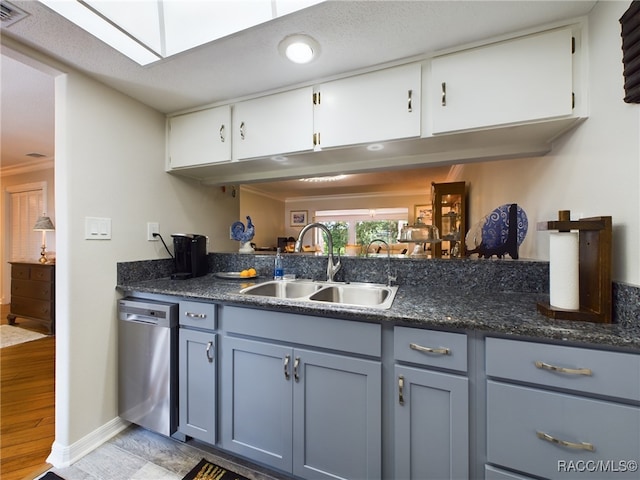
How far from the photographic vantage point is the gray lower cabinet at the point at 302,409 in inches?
42.0

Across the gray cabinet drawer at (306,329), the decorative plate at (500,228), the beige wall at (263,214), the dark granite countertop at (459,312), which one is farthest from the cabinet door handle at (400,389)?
the beige wall at (263,214)

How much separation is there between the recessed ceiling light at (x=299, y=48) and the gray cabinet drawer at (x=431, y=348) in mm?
1334

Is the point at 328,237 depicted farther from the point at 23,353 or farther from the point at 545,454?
the point at 23,353

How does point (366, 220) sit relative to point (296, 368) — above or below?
above

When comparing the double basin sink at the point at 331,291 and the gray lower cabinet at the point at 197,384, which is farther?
the double basin sink at the point at 331,291

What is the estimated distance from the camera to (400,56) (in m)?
1.32

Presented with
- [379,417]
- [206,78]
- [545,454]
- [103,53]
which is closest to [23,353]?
[103,53]

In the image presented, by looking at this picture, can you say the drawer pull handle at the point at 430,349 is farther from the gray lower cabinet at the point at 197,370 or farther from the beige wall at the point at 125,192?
the gray lower cabinet at the point at 197,370

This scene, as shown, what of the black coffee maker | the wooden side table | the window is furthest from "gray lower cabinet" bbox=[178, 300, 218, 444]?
the window

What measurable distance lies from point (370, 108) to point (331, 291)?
1.06 metres

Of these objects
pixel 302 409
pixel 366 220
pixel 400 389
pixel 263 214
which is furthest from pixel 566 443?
pixel 263 214

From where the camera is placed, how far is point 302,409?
1.16 meters

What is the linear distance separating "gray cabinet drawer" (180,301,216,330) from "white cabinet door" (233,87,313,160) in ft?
3.11

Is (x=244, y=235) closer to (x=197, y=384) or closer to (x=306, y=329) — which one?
(x=197, y=384)
